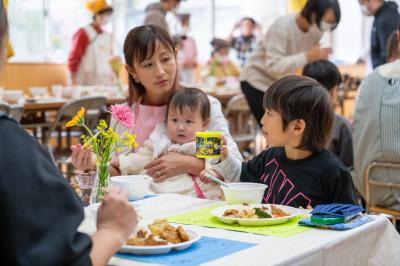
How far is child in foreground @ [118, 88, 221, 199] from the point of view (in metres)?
2.46

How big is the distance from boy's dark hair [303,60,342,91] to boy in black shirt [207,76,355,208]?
138 cm

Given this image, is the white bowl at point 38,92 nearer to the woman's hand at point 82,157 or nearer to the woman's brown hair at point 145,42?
the woman's brown hair at point 145,42

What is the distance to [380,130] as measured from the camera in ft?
9.13

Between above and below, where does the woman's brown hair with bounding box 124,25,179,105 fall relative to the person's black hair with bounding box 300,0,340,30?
below

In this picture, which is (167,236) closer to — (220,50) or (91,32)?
(91,32)

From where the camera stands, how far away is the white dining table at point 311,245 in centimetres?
126

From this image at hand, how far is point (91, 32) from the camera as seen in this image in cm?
746

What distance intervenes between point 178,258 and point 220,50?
783 centimetres

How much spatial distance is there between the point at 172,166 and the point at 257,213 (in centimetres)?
87

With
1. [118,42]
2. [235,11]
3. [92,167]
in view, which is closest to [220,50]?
[118,42]

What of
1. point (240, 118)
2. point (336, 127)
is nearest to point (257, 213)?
point (336, 127)

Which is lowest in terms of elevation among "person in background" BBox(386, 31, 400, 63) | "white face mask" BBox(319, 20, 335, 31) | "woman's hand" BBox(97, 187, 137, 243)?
"woman's hand" BBox(97, 187, 137, 243)

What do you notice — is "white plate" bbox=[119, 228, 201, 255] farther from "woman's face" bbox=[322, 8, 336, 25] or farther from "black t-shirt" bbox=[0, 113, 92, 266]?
"woman's face" bbox=[322, 8, 336, 25]

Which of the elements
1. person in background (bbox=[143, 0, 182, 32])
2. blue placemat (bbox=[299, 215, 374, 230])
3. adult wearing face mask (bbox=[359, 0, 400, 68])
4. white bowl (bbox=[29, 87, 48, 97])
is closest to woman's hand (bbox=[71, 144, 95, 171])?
blue placemat (bbox=[299, 215, 374, 230])
